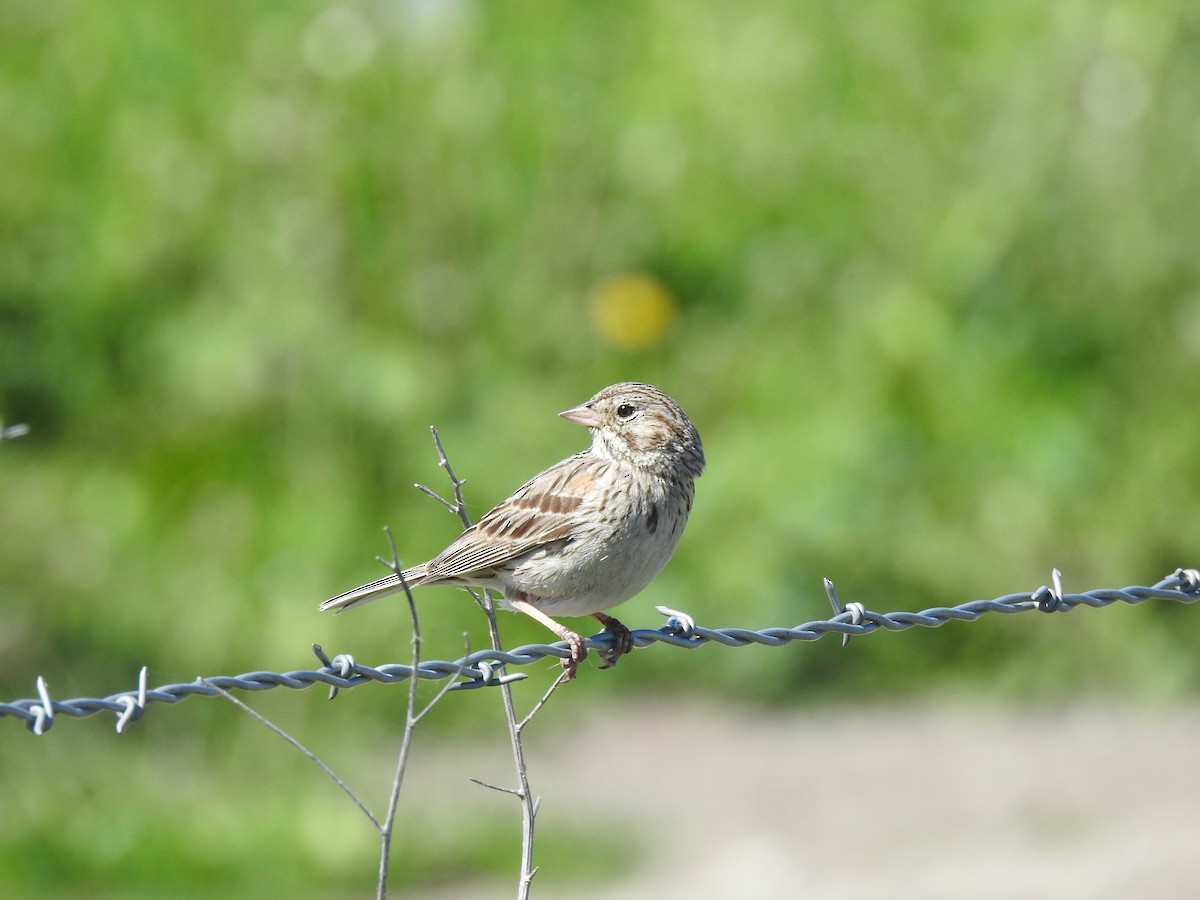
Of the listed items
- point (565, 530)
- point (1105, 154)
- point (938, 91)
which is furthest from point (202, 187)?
point (565, 530)

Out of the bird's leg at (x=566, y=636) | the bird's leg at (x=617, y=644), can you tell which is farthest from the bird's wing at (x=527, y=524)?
the bird's leg at (x=617, y=644)

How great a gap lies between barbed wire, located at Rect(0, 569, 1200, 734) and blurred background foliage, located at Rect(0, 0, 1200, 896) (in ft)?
12.4

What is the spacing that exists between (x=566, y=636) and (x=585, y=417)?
0.83 m

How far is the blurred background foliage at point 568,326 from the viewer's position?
8680mm

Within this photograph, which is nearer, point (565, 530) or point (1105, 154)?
point (565, 530)

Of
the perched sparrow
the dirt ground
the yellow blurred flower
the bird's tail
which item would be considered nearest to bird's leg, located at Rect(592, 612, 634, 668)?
the perched sparrow

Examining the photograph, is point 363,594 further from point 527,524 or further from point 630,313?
point 630,313

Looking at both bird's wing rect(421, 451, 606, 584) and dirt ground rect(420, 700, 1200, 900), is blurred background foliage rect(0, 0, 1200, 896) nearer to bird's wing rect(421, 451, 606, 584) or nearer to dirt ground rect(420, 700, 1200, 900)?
dirt ground rect(420, 700, 1200, 900)

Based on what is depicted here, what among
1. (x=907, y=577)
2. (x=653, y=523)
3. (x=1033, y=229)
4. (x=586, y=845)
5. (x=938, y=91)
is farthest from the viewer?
(x=938, y=91)

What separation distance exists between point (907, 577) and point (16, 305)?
5562mm

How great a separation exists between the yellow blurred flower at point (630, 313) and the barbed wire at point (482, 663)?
5732 mm

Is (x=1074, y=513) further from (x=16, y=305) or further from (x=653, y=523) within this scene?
(x=16, y=305)

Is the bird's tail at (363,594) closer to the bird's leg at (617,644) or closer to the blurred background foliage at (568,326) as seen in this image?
the bird's leg at (617,644)

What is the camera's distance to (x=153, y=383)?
990 centimetres
